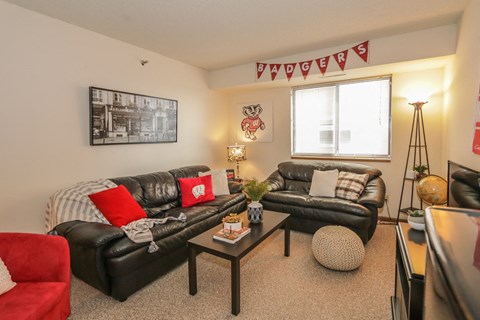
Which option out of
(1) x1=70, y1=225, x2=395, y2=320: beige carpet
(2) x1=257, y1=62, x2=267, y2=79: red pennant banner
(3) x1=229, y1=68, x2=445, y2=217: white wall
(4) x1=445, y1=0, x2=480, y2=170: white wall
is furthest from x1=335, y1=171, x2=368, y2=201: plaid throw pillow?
(2) x1=257, y1=62, x2=267, y2=79: red pennant banner

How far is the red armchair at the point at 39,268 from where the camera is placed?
56.4 inches

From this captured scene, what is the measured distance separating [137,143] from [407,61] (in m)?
3.63

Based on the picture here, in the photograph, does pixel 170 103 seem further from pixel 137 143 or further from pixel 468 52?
pixel 468 52

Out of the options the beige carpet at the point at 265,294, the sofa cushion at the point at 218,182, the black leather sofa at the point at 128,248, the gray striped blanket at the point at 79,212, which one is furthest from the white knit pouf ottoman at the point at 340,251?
the sofa cushion at the point at 218,182

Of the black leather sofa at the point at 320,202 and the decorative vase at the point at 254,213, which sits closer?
the decorative vase at the point at 254,213

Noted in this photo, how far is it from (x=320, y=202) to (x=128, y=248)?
2262 millimetres

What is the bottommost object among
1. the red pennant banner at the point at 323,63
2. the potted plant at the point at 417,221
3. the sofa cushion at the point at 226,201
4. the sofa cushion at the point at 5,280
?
the sofa cushion at the point at 5,280

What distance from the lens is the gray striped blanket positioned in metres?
2.19

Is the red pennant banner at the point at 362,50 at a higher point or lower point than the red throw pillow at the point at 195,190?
higher

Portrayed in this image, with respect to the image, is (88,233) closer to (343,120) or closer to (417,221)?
(417,221)

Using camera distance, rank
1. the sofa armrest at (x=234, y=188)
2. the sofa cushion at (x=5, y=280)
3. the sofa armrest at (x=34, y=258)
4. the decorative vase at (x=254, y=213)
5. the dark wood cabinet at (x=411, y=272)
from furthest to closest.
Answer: the sofa armrest at (x=234, y=188), the decorative vase at (x=254, y=213), the sofa armrest at (x=34, y=258), the sofa cushion at (x=5, y=280), the dark wood cabinet at (x=411, y=272)

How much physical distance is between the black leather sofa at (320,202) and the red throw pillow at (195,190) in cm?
84

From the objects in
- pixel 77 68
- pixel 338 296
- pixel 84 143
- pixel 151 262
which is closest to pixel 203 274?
pixel 151 262

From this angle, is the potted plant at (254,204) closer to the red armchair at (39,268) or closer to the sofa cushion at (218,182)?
the sofa cushion at (218,182)
